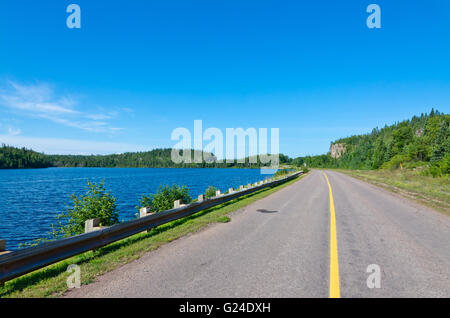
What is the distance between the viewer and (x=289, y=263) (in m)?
4.75

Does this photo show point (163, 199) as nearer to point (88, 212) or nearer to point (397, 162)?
point (88, 212)

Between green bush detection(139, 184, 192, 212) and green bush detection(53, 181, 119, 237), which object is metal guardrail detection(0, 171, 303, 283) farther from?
green bush detection(139, 184, 192, 212)

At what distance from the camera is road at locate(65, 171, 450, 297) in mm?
3713

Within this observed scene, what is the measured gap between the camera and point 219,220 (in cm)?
889

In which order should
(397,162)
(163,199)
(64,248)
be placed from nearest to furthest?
(64,248), (163,199), (397,162)

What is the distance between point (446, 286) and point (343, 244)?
7.26 feet

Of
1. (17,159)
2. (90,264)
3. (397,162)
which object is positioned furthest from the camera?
(17,159)

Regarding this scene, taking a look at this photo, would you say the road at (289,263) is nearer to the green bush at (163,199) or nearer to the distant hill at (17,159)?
Result: the green bush at (163,199)

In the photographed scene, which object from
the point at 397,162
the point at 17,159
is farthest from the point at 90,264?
the point at 17,159

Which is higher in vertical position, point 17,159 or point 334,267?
point 17,159

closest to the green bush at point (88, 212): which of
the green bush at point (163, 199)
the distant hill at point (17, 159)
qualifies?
the green bush at point (163, 199)

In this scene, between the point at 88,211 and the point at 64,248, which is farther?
the point at 88,211

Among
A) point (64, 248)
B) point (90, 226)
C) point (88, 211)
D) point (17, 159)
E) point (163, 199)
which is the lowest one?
point (163, 199)
